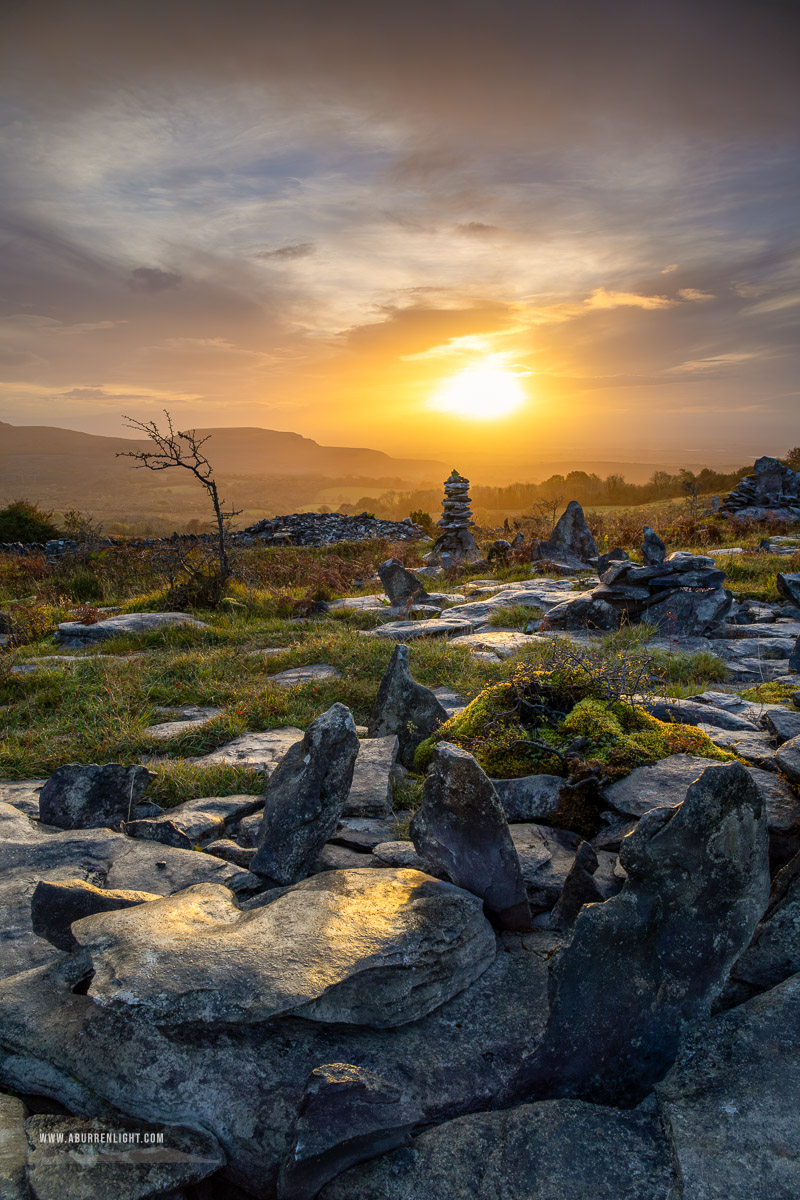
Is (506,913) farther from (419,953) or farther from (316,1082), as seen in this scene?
(316,1082)

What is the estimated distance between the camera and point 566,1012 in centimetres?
231

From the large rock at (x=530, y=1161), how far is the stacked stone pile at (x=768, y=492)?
26842 mm

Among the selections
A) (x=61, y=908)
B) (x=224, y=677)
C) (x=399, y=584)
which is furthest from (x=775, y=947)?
(x=399, y=584)

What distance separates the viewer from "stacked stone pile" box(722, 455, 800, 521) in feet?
84.8

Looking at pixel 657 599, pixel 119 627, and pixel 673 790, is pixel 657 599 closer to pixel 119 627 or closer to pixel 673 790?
pixel 673 790

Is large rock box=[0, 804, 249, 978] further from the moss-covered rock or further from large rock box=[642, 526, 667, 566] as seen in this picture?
large rock box=[642, 526, 667, 566]

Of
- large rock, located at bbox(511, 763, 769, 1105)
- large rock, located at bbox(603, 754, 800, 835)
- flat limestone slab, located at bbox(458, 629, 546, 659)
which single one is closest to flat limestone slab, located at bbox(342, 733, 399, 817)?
large rock, located at bbox(603, 754, 800, 835)

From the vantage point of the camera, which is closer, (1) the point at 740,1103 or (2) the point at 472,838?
(1) the point at 740,1103

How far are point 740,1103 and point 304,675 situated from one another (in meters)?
6.91

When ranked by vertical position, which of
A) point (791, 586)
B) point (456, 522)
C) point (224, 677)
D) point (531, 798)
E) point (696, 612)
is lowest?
point (224, 677)

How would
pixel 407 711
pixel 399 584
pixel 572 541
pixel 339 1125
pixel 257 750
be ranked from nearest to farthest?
pixel 339 1125 → pixel 407 711 → pixel 257 750 → pixel 399 584 → pixel 572 541

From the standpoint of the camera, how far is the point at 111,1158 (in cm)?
197

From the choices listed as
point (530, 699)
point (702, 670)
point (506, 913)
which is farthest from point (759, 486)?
point (506, 913)

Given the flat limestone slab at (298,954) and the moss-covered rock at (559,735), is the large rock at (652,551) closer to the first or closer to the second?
the moss-covered rock at (559,735)
